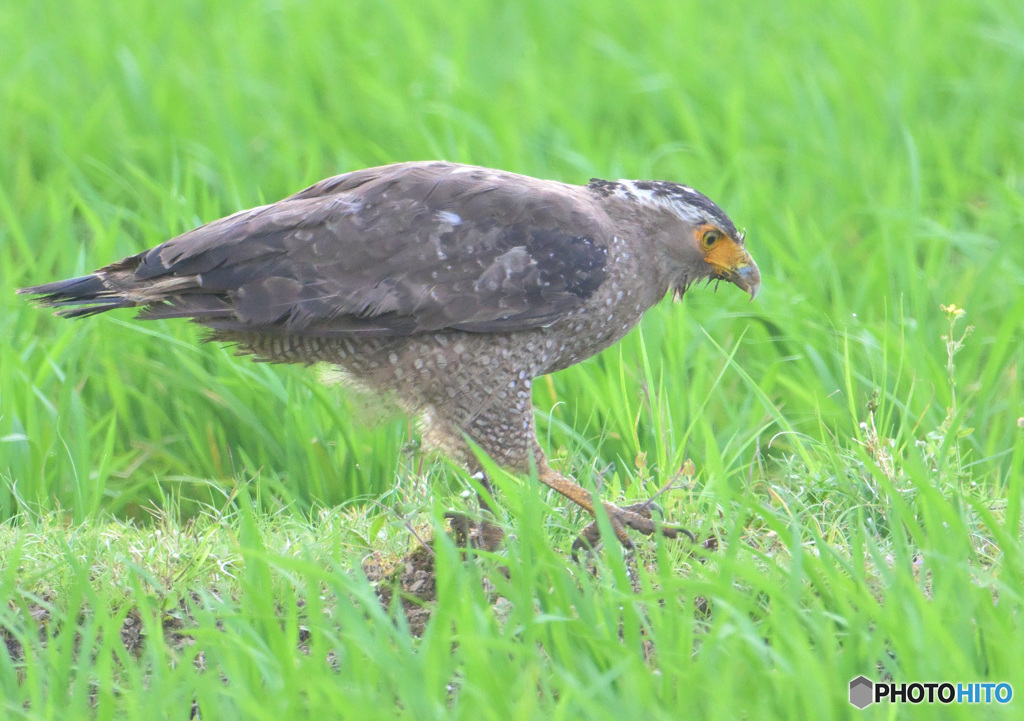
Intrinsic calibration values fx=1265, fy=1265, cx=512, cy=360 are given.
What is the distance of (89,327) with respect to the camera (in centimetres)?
477

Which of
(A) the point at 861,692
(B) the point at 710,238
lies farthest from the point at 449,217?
(A) the point at 861,692

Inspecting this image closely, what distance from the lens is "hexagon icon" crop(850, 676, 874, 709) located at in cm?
265

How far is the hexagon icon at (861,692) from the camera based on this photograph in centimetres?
265

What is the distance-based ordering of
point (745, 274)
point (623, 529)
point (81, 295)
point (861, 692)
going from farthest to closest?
point (745, 274) → point (81, 295) → point (623, 529) → point (861, 692)

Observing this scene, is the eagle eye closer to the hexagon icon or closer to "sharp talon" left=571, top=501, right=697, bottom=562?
"sharp talon" left=571, top=501, right=697, bottom=562

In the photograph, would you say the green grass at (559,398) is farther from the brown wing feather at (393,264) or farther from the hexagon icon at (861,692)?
the brown wing feather at (393,264)

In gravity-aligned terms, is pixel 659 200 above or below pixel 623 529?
above

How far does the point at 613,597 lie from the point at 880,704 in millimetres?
622

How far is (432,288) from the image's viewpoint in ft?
Answer: 11.8

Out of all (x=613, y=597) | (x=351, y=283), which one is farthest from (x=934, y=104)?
(x=613, y=597)

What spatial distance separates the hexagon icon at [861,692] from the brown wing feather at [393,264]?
1407 millimetres

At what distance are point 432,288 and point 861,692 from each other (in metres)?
1.62

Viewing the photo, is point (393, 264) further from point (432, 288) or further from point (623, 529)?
point (623, 529)

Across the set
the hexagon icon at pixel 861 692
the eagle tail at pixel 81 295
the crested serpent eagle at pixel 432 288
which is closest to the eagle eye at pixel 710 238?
the crested serpent eagle at pixel 432 288
